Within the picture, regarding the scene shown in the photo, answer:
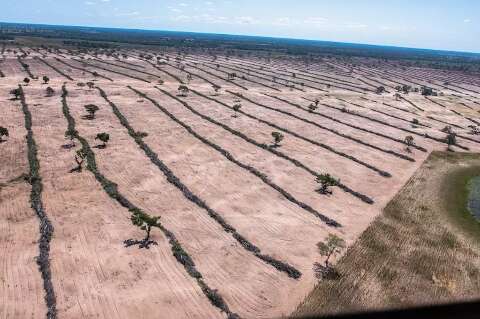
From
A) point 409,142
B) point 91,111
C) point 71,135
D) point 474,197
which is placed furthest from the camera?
point 91,111

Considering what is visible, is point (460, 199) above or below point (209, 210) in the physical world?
below

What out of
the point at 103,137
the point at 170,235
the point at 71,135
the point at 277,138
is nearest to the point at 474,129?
the point at 277,138

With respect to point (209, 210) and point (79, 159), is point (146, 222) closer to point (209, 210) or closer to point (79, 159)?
point (209, 210)

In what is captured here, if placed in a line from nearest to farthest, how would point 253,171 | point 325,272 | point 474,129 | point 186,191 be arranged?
1. point 325,272
2. point 186,191
3. point 253,171
4. point 474,129

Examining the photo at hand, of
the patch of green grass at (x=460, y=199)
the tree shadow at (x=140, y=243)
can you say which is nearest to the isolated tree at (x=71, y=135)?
the tree shadow at (x=140, y=243)

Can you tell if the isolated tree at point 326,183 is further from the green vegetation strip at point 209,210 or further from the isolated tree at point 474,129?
the isolated tree at point 474,129

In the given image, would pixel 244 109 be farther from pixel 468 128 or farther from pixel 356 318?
pixel 356 318

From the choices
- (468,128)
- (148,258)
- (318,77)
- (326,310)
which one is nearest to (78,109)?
(148,258)

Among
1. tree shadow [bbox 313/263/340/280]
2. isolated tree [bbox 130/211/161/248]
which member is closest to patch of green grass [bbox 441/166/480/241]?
tree shadow [bbox 313/263/340/280]
